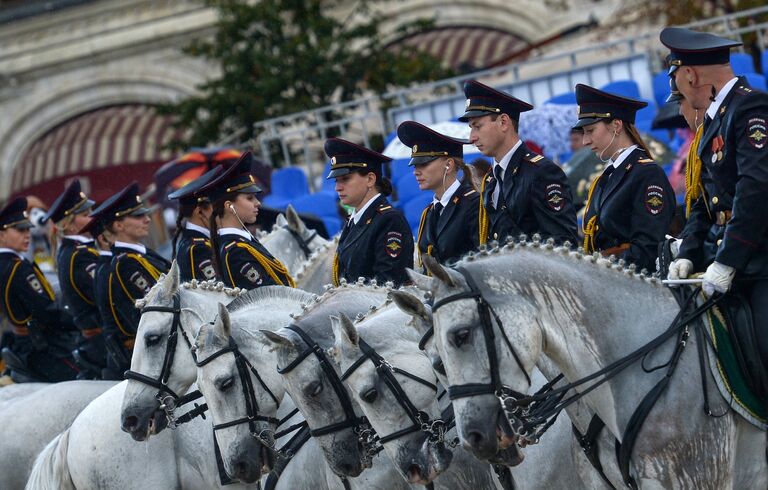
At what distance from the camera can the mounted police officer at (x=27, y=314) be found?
35.1ft

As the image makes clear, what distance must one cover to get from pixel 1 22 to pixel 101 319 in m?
23.4

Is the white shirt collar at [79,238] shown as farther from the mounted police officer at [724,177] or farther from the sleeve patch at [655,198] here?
the mounted police officer at [724,177]

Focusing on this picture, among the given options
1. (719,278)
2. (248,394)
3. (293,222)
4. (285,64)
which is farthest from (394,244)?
(285,64)

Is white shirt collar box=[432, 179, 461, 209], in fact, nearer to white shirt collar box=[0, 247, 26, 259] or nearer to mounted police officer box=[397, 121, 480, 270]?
mounted police officer box=[397, 121, 480, 270]

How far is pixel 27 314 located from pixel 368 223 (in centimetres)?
456

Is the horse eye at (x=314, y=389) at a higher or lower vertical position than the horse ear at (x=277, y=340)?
lower

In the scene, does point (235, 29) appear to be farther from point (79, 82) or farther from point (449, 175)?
point (449, 175)

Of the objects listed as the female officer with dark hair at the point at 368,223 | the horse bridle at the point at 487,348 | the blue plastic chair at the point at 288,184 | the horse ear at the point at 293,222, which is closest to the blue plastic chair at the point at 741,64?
the blue plastic chair at the point at 288,184

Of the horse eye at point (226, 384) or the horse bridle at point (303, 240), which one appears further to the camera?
the horse bridle at point (303, 240)

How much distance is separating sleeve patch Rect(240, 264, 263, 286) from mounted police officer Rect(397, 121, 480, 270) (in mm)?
1037

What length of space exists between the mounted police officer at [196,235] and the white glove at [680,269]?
3.28 metres

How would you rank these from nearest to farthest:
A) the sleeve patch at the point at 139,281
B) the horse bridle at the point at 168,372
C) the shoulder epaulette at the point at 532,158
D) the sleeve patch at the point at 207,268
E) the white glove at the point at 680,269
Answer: the white glove at the point at 680,269 → the shoulder epaulette at the point at 532,158 → the horse bridle at the point at 168,372 → the sleeve patch at the point at 207,268 → the sleeve patch at the point at 139,281

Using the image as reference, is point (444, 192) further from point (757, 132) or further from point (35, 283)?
point (35, 283)

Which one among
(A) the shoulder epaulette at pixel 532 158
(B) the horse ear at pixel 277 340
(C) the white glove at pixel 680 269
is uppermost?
(A) the shoulder epaulette at pixel 532 158
